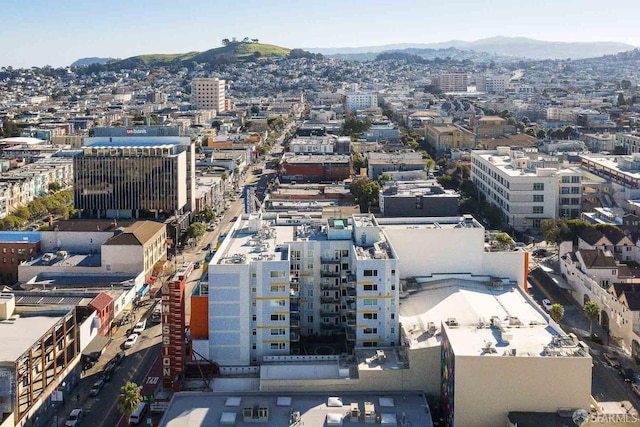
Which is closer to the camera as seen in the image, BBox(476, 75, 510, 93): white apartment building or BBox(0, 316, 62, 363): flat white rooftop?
BBox(0, 316, 62, 363): flat white rooftop

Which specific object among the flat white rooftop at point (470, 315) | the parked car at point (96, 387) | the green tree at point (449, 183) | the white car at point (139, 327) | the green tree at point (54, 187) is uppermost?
the green tree at point (449, 183)

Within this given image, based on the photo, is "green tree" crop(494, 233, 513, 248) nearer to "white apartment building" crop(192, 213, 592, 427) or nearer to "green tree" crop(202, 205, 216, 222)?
"white apartment building" crop(192, 213, 592, 427)

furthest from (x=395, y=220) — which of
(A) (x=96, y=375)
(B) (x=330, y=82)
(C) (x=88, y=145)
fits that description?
(B) (x=330, y=82)

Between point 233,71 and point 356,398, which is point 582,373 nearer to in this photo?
point 356,398

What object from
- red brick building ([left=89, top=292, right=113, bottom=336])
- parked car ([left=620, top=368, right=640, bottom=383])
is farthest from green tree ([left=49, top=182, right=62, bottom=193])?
parked car ([left=620, top=368, right=640, bottom=383])

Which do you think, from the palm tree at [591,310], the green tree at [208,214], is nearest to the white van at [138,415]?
the palm tree at [591,310]

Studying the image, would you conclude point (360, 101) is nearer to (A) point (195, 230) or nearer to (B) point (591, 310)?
(A) point (195, 230)

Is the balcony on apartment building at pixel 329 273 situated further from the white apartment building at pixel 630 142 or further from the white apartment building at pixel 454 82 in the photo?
the white apartment building at pixel 454 82
